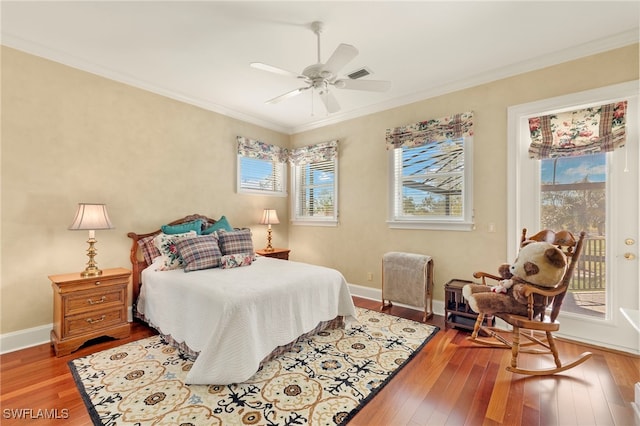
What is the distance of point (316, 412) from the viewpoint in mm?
1759

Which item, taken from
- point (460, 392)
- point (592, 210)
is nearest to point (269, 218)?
point (460, 392)

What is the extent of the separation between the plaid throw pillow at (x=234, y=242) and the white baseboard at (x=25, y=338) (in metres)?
1.78

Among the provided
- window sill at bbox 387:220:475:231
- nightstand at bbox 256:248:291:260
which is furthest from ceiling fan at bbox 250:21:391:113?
nightstand at bbox 256:248:291:260

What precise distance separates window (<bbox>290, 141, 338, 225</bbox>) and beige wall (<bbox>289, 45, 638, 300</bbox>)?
154mm

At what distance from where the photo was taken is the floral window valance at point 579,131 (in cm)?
257

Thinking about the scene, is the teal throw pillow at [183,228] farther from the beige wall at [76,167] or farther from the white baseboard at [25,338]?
the white baseboard at [25,338]

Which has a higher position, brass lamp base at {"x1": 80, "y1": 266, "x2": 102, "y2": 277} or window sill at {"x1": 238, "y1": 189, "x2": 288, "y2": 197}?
window sill at {"x1": 238, "y1": 189, "x2": 288, "y2": 197}

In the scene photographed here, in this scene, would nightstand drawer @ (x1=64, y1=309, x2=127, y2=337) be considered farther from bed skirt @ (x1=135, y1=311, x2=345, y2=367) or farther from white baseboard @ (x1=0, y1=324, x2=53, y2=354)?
white baseboard @ (x1=0, y1=324, x2=53, y2=354)

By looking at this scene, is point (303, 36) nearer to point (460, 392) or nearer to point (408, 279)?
point (408, 279)

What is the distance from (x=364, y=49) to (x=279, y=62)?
878 mm

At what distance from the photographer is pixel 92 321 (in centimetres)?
263

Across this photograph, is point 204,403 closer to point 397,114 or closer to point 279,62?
point 279,62

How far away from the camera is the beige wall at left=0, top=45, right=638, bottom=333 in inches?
103

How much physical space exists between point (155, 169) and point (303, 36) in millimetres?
2403
